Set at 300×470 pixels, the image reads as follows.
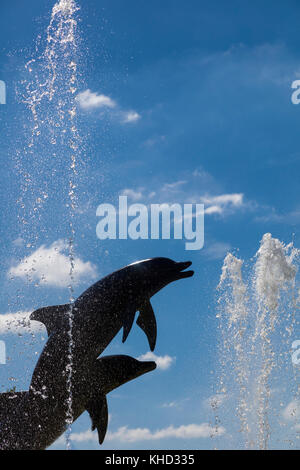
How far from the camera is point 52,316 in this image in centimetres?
1416

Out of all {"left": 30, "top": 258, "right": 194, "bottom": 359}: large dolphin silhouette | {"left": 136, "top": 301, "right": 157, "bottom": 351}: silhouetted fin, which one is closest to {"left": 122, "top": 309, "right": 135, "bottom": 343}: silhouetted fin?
{"left": 30, "top": 258, "right": 194, "bottom": 359}: large dolphin silhouette

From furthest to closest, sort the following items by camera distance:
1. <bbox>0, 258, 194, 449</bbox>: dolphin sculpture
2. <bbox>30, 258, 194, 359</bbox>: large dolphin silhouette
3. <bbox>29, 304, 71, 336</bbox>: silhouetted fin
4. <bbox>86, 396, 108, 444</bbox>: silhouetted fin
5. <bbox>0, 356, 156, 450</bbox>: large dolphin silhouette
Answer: <bbox>86, 396, 108, 444</bbox>: silhouetted fin, <bbox>29, 304, 71, 336</bbox>: silhouetted fin, <bbox>30, 258, 194, 359</bbox>: large dolphin silhouette, <bbox>0, 258, 194, 449</bbox>: dolphin sculpture, <bbox>0, 356, 156, 450</bbox>: large dolphin silhouette

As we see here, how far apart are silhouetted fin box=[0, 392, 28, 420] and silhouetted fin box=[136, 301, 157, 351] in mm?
3225

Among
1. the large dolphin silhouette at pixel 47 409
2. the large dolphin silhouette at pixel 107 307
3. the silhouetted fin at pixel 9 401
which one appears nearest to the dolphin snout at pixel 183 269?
the large dolphin silhouette at pixel 107 307

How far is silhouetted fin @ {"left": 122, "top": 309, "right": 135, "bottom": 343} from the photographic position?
1371 cm

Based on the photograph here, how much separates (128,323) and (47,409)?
2722 millimetres

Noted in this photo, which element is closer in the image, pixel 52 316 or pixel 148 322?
pixel 52 316

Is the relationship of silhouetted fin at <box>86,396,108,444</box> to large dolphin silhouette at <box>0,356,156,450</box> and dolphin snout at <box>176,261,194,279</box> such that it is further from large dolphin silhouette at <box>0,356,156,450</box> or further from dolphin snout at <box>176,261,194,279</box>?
dolphin snout at <box>176,261,194,279</box>

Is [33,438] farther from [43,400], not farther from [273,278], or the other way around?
[273,278]

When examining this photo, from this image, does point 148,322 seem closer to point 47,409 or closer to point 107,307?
point 107,307

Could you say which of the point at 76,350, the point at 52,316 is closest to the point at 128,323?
the point at 76,350
